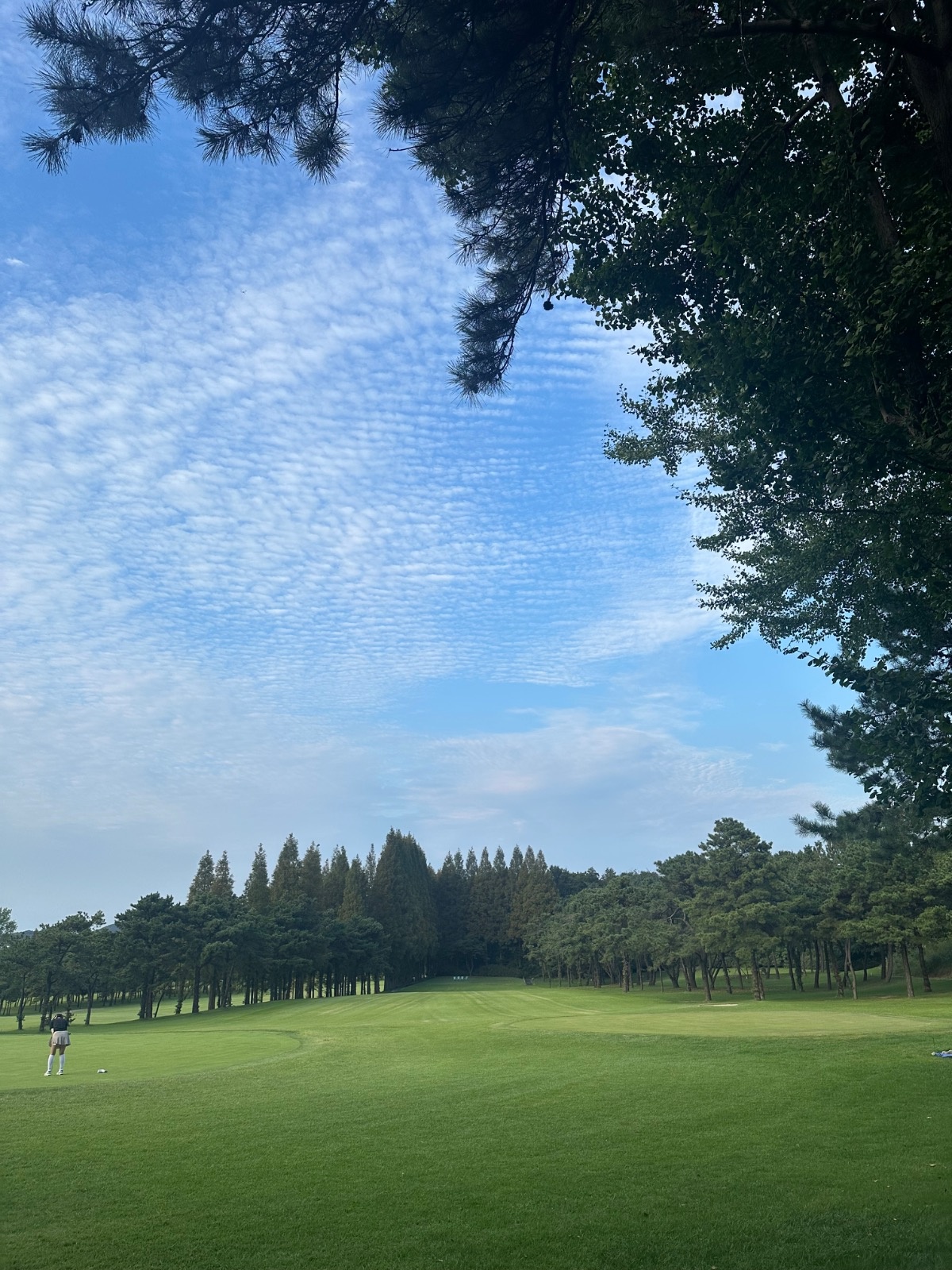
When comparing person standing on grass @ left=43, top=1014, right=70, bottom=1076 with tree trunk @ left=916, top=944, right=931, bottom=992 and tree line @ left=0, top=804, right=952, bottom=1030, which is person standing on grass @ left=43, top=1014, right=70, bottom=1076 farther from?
tree trunk @ left=916, top=944, right=931, bottom=992

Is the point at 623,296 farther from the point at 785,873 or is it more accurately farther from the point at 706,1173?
the point at 785,873

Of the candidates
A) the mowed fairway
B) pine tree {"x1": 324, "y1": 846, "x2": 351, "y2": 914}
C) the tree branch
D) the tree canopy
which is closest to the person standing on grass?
the mowed fairway

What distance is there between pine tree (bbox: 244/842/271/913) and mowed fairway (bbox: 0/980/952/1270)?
59156 mm

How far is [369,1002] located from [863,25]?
199 ft

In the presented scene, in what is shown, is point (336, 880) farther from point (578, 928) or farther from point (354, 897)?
point (578, 928)

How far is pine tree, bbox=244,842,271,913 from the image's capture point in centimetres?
7825

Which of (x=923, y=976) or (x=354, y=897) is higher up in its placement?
(x=354, y=897)

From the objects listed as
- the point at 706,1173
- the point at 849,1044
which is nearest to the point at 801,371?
the point at 706,1173

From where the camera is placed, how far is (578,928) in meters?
72.4

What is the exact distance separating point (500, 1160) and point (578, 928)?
6614cm

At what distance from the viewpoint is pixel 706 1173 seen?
9188 mm

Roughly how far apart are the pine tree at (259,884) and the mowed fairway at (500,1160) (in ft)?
194

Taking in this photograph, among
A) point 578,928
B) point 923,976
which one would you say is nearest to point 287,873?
point 578,928

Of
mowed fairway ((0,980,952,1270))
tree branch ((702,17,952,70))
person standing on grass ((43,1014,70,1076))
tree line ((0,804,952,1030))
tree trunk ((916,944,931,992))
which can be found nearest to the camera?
mowed fairway ((0,980,952,1270))
